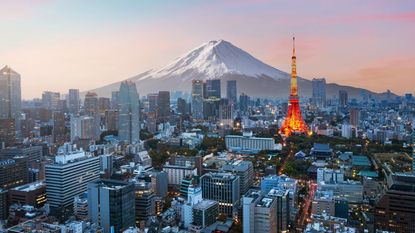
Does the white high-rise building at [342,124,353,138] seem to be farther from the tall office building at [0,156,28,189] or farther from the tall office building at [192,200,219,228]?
the tall office building at [0,156,28,189]

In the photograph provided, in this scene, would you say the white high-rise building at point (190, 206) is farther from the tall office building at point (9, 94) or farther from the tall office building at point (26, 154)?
the tall office building at point (9, 94)

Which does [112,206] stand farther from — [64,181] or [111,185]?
[64,181]

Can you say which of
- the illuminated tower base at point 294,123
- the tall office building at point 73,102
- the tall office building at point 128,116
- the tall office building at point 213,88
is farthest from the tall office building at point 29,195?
the tall office building at point 213,88

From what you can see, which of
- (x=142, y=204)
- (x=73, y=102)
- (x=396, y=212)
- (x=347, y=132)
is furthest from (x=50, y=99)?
(x=396, y=212)

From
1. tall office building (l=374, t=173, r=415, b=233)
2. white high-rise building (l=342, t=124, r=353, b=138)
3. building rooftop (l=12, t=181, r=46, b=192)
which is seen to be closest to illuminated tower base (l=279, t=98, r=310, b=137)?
white high-rise building (l=342, t=124, r=353, b=138)

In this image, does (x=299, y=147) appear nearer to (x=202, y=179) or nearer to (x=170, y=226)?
(x=202, y=179)

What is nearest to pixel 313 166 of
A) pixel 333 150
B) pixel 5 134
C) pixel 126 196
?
pixel 333 150

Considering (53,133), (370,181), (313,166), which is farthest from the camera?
(53,133)
